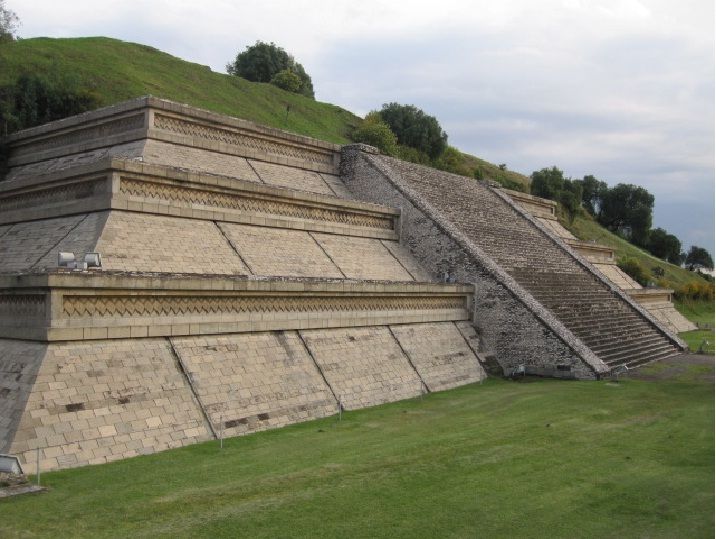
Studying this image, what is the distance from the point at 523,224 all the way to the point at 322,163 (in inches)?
336

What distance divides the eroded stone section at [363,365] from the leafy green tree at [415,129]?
1331 inches

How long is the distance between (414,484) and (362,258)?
11.4 m

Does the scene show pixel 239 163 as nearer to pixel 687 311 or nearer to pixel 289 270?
pixel 289 270

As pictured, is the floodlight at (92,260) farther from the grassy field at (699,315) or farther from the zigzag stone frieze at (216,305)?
the grassy field at (699,315)

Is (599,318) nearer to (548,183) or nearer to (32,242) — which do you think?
(32,242)

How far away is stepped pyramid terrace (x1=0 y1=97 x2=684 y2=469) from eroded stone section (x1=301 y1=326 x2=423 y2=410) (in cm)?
5

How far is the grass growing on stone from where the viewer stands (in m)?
6.78

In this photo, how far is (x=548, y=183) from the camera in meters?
52.4

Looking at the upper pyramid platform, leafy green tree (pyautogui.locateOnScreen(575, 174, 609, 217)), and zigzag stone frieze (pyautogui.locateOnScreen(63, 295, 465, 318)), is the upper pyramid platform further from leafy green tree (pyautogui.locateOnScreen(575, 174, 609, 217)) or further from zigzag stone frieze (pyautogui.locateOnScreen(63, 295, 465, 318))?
leafy green tree (pyautogui.locateOnScreen(575, 174, 609, 217))

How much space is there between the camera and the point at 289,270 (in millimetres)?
16203

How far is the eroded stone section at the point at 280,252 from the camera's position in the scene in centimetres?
1576

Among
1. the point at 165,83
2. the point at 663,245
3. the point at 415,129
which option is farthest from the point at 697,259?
the point at 165,83

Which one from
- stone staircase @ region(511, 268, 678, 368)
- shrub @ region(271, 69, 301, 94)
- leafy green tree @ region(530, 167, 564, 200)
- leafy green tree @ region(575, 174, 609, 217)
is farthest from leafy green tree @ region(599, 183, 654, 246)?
stone staircase @ region(511, 268, 678, 368)

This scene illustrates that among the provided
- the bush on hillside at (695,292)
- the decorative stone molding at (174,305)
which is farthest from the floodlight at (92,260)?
the bush on hillside at (695,292)
